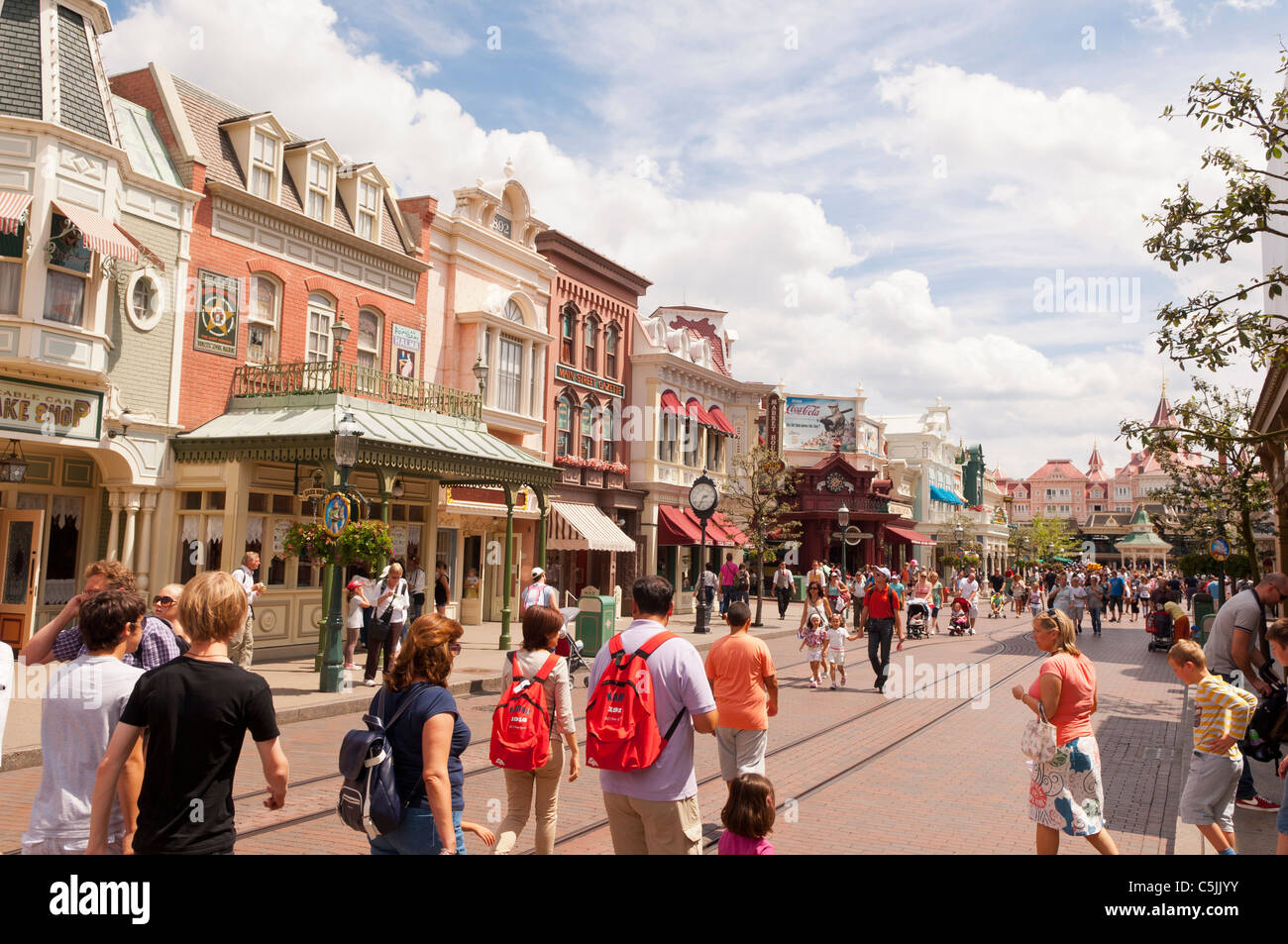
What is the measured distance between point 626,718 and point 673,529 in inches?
1075

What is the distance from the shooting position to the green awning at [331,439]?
50.1ft

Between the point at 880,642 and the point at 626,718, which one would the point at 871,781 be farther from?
the point at 880,642

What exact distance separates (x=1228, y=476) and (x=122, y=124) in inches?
842

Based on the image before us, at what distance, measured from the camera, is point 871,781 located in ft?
28.7

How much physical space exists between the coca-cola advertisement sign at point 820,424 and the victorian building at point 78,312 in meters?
49.1

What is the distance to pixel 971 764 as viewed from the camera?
952cm

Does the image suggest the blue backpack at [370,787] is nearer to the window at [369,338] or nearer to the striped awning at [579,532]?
the window at [369,338]

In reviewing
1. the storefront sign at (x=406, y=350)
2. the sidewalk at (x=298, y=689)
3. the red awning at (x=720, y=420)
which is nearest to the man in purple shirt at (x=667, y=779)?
the sidewalk at (x=298, y=689)

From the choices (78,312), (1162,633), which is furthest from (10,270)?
(1162,633)

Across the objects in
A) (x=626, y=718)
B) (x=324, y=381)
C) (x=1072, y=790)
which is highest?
(x=324, y=381)

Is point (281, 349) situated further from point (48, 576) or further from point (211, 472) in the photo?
point (48, 576)

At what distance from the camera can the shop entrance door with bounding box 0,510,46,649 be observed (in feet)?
48.0

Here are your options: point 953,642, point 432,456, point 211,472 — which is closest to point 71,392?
point 211,472
